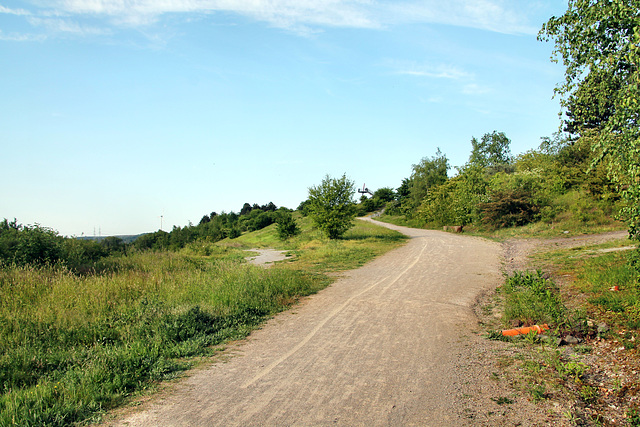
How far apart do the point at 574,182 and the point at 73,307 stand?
37529 mm

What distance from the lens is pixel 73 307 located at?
8883mm

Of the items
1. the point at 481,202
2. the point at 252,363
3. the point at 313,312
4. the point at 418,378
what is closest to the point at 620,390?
the point at 418,378

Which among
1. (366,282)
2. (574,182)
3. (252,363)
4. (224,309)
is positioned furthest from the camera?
(574,182)

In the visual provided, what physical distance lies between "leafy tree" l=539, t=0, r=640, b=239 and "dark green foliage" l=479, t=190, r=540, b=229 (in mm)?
26278

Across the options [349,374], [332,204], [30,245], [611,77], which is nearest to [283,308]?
[349,374]

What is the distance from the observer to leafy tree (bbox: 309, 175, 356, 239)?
1158 inches

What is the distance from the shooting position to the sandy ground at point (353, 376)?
13.8 ft

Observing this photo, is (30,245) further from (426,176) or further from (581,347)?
(426,176)

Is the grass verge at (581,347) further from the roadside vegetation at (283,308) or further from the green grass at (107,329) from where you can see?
the green grass at (107,329)

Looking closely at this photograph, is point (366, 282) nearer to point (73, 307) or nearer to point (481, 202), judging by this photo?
point (73, 307)

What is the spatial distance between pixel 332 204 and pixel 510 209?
15.4 meters

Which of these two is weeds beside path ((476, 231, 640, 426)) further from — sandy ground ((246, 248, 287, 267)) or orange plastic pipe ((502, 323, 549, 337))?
sandy ground ((246, 248, 287, 267))

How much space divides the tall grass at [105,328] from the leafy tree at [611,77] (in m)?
7.06

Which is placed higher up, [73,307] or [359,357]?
[73,307]
